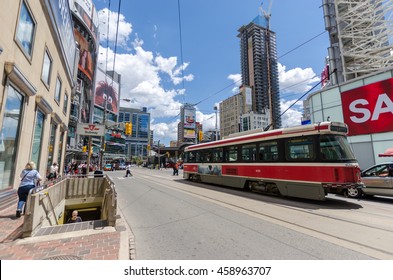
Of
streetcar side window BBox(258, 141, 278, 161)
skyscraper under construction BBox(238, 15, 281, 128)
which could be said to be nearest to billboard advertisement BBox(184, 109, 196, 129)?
skyscraper under construction BBox(238, 15, 281, 128)

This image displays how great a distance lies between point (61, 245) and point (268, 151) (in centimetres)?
921

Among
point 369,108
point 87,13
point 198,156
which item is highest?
point 87,13

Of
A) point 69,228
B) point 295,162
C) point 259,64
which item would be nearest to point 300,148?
point 295,162

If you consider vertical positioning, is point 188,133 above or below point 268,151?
above

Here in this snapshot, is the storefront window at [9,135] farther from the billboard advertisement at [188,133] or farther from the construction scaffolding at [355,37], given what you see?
the billboard advertisement at [188,133]

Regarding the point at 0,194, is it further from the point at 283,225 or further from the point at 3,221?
the point at 283,225

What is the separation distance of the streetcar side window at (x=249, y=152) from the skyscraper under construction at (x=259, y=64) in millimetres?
47217

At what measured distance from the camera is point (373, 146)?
17297mm

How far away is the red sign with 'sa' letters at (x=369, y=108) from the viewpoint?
16500 mm

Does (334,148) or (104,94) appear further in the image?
(104,94)

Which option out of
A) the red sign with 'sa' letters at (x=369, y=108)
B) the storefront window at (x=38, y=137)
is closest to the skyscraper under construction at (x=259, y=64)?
the red sign with 'sa' letters at (x=369, y=108)

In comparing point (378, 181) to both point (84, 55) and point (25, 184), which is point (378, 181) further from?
point (84, 55)

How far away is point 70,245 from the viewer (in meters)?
4.51

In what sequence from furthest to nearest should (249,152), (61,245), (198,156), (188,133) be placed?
(188,133) < (198,156) < (249,152) < (61,245)
